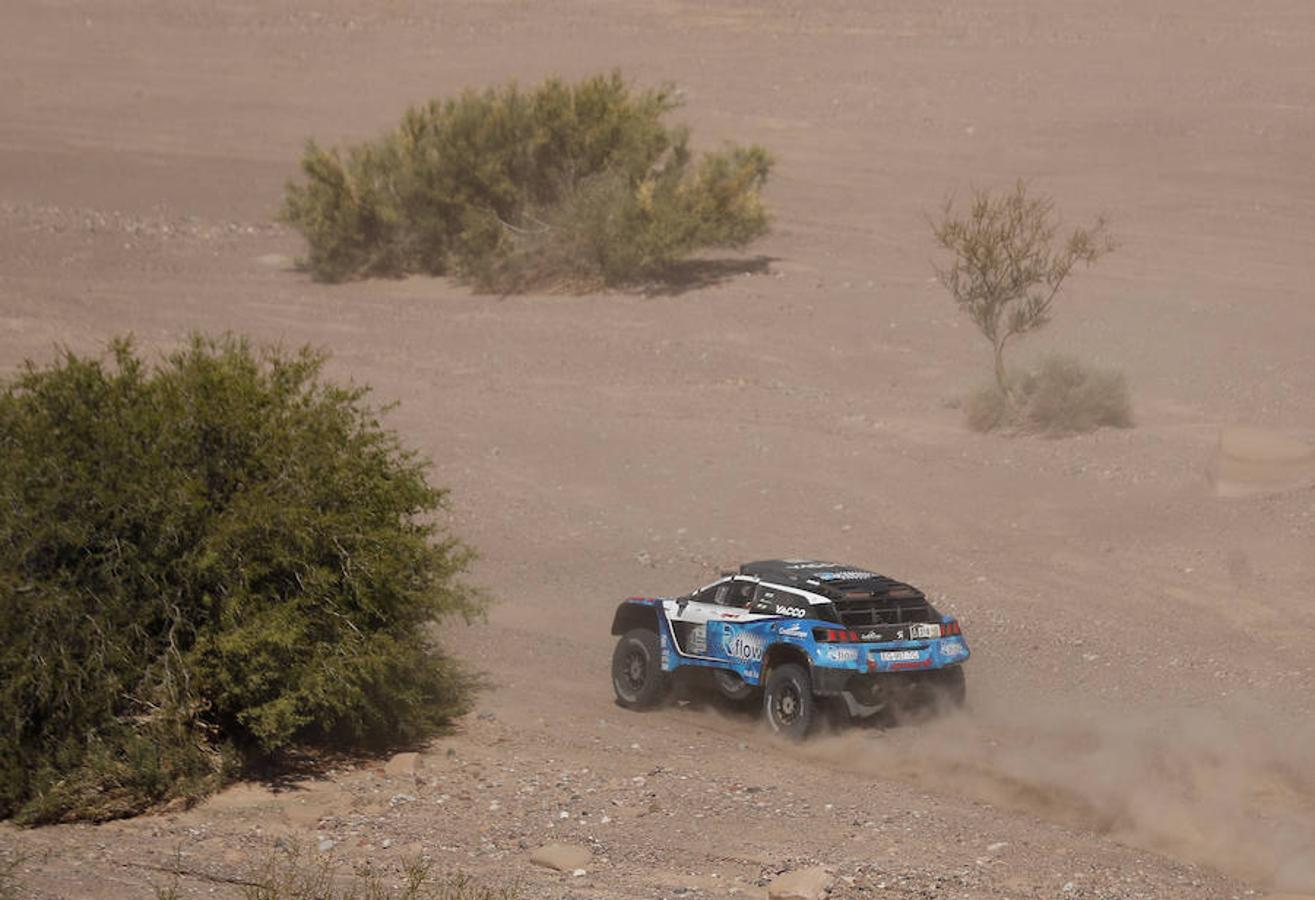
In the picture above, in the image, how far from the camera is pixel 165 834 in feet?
40.0

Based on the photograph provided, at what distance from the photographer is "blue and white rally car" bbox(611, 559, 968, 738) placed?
14.7 metres

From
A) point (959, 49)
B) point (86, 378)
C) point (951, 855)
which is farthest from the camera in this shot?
point (959, 49)

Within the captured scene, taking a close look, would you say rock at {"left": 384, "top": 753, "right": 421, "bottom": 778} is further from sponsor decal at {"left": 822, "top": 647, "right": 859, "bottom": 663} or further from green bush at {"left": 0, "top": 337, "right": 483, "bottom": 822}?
sponsor decal at {"left": 822, "top": 647, "right": 859, "bottom": 663}

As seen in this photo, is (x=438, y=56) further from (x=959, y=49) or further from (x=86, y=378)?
(x=86, y=378)

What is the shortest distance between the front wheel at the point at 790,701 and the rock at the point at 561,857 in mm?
3457

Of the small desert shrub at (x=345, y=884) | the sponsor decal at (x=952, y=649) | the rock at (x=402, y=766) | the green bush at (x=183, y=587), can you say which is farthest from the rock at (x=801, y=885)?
the sponsor decal at (x=952, y=649)

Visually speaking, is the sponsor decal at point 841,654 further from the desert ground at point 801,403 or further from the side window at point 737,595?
the side window at point 737,595

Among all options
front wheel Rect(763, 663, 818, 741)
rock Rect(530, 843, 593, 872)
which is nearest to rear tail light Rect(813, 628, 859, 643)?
front wheel Rect(763, 663, 818, 741)

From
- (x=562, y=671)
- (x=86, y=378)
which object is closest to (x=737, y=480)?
(x=562, y=671)

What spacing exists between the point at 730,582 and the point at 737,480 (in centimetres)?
900

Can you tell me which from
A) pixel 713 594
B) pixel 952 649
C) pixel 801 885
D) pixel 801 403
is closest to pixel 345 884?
pixel 801 885

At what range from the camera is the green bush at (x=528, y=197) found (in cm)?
3666

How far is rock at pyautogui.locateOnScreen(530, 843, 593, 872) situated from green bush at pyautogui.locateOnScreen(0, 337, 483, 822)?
254 cm

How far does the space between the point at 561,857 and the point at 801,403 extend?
17.5 m
